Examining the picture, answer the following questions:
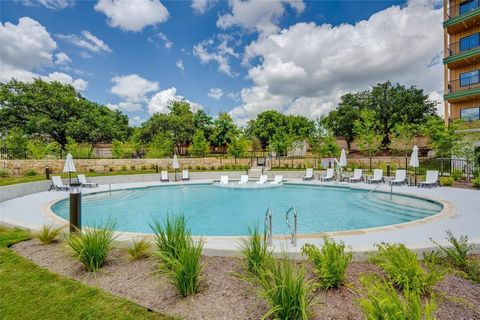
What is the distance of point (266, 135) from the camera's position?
50.2 m

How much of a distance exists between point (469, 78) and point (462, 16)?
5002 mm

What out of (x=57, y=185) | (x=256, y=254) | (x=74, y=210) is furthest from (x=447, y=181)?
(x=57, y=185)

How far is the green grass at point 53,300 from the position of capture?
300cm

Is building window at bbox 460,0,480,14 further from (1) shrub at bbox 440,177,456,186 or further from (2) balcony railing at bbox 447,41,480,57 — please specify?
(1) shrub at bbox 440,177,456,186

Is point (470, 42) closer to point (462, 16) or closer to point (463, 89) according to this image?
point (462, 16)

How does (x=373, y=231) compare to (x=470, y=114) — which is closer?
(x=373, y=231)

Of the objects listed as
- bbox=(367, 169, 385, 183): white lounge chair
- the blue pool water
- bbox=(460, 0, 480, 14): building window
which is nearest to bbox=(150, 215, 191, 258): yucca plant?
the blue pool water

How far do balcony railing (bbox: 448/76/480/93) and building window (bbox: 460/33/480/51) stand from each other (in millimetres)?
2632

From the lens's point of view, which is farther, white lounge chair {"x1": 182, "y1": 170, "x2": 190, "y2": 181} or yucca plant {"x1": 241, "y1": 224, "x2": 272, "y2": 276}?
white lounge chair {"x1": 182, "y1": 170, "x2": 190, "y2": 181}

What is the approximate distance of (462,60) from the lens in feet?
71.1

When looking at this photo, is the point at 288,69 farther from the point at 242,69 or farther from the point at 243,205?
the point at 243,205

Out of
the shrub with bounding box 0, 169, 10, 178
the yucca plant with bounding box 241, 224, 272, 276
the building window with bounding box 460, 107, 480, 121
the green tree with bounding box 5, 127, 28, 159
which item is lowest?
the yucca plant with bounding box 241, 224, 272, 276

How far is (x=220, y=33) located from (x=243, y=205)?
1218 cm

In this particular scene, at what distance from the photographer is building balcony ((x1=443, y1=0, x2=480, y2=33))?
67.8 ft
